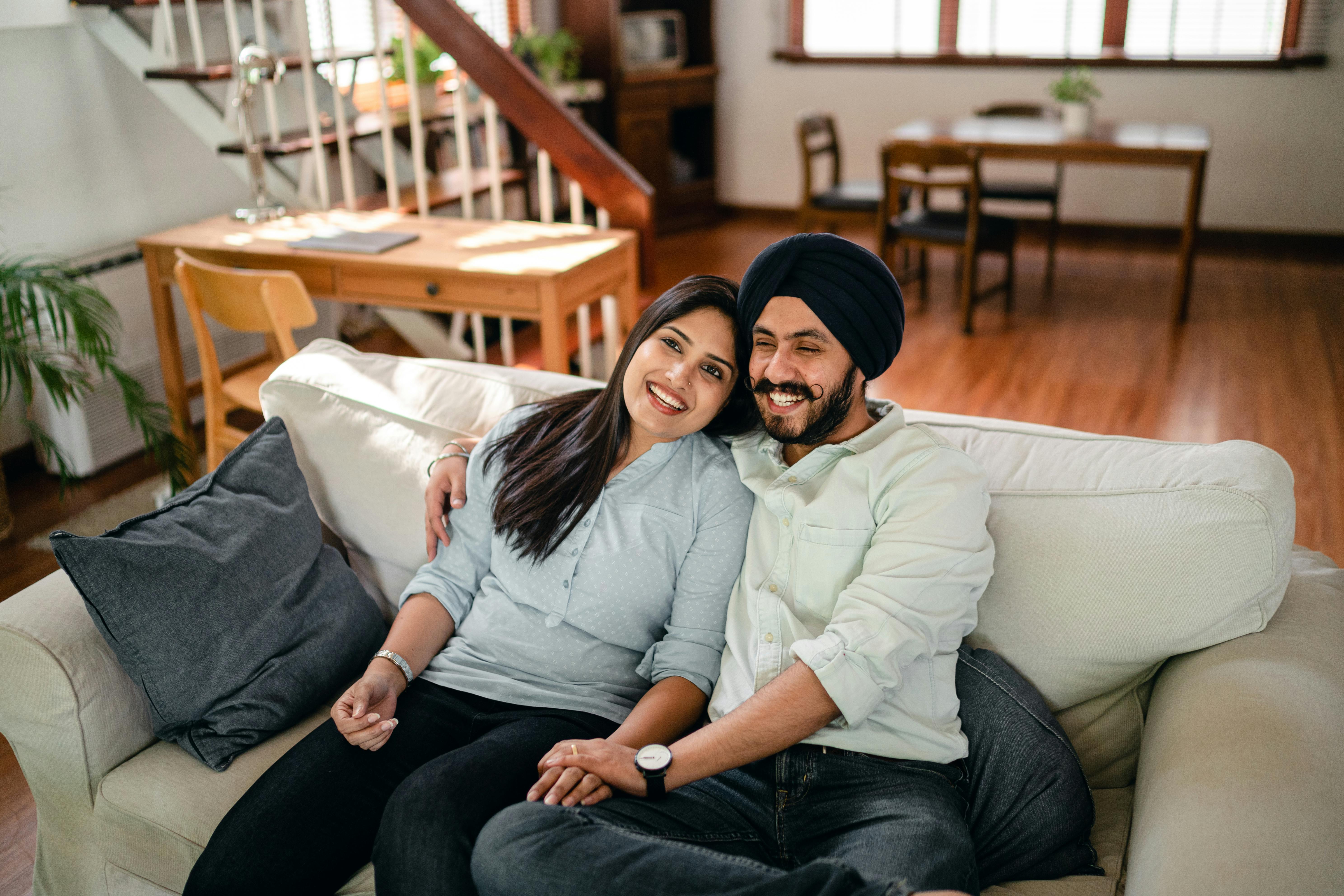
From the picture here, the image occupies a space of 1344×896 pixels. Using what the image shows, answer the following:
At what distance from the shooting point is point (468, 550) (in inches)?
65.9

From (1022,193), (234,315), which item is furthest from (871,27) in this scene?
(234,315)

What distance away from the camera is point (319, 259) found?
294cm

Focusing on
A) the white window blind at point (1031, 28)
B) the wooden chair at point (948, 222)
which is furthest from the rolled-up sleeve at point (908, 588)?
the white window blind at point (1031, 28)

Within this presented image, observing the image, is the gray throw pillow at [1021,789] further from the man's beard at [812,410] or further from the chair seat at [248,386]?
the chair seat at [248,386]

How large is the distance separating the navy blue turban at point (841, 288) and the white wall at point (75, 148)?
263cm

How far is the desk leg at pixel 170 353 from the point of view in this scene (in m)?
3.14

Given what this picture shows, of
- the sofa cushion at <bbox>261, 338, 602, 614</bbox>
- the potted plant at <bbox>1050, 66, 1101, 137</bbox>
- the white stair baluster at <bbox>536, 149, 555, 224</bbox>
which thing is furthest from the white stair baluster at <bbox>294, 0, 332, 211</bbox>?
the potted plant at <bbox>1050, 66, 1101, 137</bbox>

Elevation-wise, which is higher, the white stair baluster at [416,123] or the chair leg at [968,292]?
the white stair baluster at [416,123]

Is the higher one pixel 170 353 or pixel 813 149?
pixel 813 149

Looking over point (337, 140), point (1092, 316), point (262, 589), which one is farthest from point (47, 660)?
point (1092, 316)

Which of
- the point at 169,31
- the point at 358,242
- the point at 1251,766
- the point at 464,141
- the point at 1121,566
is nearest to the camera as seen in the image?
the point at 1251,766

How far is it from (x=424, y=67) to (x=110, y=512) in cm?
228

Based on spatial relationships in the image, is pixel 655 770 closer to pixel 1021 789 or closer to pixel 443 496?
pixel 1021 789

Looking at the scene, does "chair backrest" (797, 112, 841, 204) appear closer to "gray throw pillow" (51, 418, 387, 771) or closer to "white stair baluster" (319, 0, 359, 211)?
"white stair baluster" (319, 0, 359, 211)
